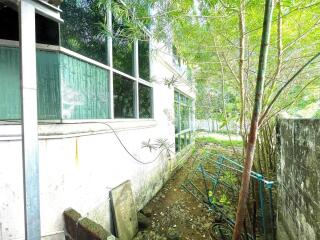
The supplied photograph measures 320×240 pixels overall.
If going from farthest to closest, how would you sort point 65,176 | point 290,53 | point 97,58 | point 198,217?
point 198,217 < point 290,53 < point 97,58 < point 65,176

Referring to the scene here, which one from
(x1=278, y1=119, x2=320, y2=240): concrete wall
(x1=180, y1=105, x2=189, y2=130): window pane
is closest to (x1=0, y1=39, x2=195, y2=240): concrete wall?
(x1=278, y1=119, x2=320, y2=240): concrete wall

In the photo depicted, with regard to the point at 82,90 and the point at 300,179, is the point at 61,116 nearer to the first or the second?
the point at 82,90

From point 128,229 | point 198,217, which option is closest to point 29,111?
point 128,229

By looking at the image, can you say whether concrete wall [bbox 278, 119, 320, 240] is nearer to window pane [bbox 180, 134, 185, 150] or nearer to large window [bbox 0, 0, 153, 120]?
large window [bbox 0, 0, 153, 120]

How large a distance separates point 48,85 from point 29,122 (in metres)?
1.16

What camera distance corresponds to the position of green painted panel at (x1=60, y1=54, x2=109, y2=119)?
2.39 metres

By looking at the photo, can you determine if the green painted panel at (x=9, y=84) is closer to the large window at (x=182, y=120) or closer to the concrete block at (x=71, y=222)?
the concrete block at (x=71, y=222)

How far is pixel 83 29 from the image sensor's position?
2.86 meters

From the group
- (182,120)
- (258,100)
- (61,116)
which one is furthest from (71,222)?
(182,120)

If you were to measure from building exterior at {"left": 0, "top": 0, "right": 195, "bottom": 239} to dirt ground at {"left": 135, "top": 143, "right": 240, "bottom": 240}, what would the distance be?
759 mm

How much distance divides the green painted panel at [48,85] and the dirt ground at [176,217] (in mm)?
2371

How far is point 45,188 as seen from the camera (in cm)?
212

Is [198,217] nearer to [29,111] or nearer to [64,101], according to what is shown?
[64,101]

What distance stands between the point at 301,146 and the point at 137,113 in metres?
2.92
